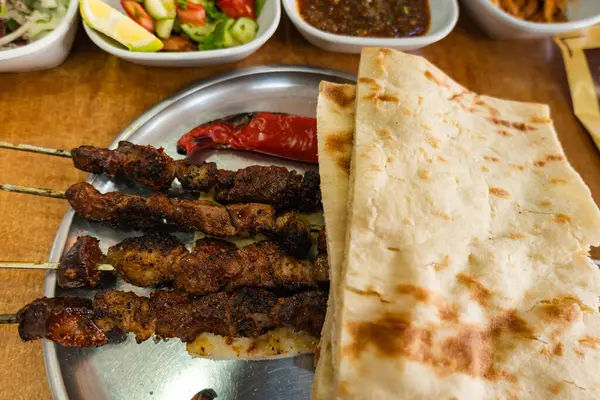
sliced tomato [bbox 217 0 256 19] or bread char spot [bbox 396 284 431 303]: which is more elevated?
sliced tomato [bbox 217 0 256 19]

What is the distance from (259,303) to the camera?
2.64 metres

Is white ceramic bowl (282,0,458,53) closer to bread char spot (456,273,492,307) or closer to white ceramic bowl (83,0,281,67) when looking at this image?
white ceramic bowl (83,0,281,67)

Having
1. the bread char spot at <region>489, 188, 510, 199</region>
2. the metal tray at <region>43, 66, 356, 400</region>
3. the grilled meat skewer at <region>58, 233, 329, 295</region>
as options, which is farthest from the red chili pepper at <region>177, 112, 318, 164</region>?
the bread char spot at <region>489, 188, 510, 199</region>

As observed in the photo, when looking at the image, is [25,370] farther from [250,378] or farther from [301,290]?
[301,290]

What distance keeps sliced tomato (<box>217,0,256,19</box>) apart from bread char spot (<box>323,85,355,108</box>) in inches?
63.6

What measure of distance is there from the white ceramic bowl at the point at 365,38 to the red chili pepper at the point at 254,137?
0.96 m

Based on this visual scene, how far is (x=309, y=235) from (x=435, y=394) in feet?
4.18

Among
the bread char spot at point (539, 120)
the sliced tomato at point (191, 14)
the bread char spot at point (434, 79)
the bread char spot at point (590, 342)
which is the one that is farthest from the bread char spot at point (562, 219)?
the sliced tomato at point (191, 14)

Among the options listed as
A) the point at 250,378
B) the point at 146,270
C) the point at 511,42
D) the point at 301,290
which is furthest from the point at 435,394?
the point at 511,42

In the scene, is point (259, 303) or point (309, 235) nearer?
point (259, 303)

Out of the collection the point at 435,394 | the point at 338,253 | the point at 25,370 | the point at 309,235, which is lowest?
the point at 25,370

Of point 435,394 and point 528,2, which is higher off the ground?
point 528,2

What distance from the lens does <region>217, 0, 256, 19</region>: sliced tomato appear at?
3.90 metres

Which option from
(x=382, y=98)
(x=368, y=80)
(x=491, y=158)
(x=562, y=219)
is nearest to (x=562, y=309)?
(x=562, y=219)
